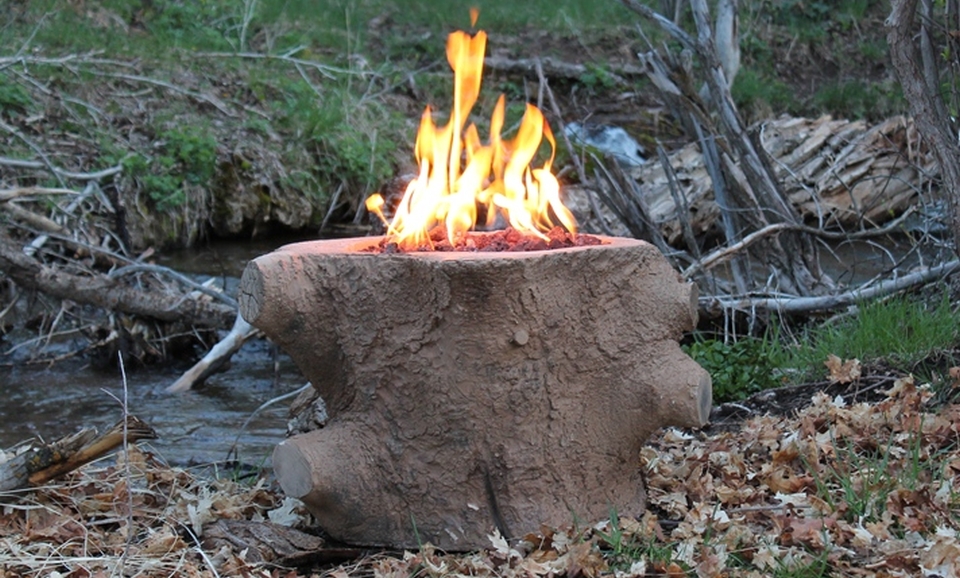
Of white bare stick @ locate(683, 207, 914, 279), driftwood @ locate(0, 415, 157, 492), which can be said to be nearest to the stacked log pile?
white bare stick @ locate(683, 207, 914, 279)

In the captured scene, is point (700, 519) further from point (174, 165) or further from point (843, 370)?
point (174, 165)

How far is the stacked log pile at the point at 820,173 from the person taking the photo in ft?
29.7

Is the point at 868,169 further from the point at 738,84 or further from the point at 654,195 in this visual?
the point at 738,84

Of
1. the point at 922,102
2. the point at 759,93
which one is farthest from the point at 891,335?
the point at 759,93

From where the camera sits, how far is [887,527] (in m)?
3.19

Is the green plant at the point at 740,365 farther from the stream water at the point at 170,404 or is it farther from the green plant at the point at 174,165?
the green plant at the point at 174,165

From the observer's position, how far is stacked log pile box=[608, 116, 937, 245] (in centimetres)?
904

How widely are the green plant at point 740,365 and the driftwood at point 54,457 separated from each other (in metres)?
2.74

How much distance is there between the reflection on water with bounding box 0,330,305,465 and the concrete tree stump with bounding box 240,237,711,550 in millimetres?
1715

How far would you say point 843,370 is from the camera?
15.3 ft

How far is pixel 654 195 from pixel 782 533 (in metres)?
6.44

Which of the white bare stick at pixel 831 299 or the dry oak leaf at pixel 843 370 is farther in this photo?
the white bare stick at pixel 831 299

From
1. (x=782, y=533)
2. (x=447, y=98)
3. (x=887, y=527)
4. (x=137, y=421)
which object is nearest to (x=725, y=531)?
(x=782, y=533)

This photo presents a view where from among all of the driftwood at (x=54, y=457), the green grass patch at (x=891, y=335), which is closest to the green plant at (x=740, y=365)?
the green grass patch at (x=891, y=335)
